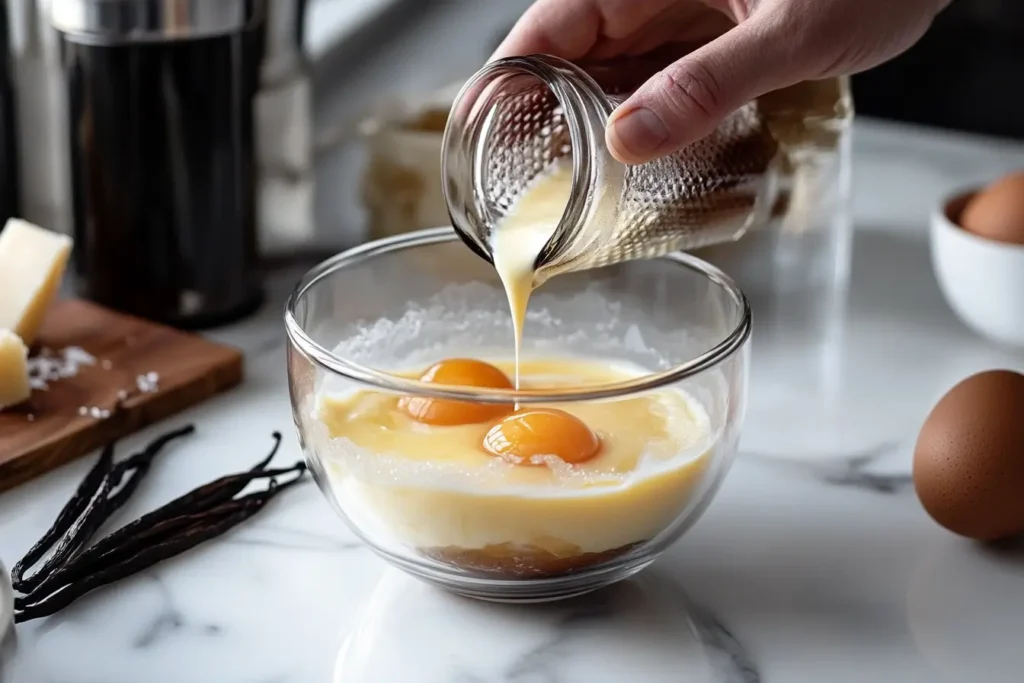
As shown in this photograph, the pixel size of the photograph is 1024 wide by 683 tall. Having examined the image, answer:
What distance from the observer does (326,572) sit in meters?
1.13

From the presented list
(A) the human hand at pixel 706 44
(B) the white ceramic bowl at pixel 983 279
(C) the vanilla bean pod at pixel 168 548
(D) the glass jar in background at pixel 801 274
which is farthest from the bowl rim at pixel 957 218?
(C) the vanilla bean pod at pixel 168 548

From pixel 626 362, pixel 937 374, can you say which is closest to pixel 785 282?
pixel 937 374

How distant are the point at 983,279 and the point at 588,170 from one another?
2.10 ft

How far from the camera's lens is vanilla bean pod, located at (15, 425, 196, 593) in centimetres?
109

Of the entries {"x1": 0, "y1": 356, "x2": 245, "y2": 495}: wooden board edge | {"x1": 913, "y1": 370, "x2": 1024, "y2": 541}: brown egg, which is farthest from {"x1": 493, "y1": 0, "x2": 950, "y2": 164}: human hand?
{"x1": 0, "y1": 356, "x2": 245, "y2": 495}: wooden board edge

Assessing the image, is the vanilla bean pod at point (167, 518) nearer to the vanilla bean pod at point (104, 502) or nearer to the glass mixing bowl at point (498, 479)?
the vanilla bean pod at point (104, 502)

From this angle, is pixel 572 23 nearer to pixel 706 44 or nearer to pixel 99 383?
pixel 706 44

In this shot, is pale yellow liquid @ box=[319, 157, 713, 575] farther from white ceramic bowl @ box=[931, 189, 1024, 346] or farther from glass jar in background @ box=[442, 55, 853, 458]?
white ceramic bowl @ box=[931, 189, 1024, 346]

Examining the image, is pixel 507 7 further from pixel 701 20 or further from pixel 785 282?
pixel 701 20

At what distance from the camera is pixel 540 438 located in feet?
3.33

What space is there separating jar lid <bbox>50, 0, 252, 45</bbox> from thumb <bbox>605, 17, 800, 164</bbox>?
2.08ft

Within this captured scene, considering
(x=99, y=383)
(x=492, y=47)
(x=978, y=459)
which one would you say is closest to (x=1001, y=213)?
(x=978, y=459)

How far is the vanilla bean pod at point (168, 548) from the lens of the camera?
105 cm

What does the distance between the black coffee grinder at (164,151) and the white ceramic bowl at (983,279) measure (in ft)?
2.63
